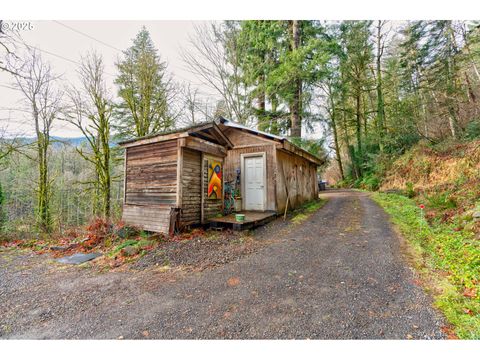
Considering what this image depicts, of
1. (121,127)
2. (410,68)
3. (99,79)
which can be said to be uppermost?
(410,68)

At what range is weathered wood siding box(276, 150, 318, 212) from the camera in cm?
782

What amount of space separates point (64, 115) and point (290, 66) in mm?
10079

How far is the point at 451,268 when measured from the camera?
3180 millimetres

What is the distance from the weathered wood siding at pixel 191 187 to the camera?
18.8 ft

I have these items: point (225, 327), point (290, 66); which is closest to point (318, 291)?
point (225, 327)

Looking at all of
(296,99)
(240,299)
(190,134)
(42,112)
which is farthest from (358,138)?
(42,112)

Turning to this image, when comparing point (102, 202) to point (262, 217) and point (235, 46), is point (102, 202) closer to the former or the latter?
point (262, 217)

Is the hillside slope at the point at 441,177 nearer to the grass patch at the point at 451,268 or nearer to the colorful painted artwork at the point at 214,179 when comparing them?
the grass patch at the point at 451,268

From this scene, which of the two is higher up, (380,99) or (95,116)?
(380,99)

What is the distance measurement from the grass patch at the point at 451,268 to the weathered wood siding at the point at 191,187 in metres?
5.07

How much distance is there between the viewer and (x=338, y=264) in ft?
11.8

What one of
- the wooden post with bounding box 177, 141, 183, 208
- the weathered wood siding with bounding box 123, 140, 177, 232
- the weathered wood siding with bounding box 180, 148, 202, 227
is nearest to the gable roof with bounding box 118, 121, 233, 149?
the weathered wood siding with bounding box 123, 140, 177, 232

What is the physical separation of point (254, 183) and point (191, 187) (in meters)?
2.86

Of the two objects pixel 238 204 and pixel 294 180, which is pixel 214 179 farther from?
pixel 294 180
